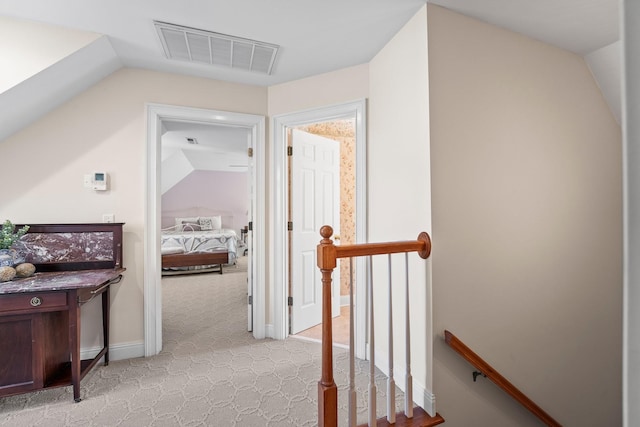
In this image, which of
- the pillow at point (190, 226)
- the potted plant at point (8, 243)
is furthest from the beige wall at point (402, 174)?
the pillow at point (190, 226)

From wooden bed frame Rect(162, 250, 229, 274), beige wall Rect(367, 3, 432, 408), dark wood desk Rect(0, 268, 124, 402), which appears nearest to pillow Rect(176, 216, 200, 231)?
wooden bed frame Rect(162, 250, 229, 274)

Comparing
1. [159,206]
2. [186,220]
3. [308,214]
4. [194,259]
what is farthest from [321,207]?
[186,220]

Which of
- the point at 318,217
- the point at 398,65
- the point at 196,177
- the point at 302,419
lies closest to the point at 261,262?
the point at 318,217

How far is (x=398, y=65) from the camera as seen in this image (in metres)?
2.07

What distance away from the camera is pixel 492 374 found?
1.81 metres

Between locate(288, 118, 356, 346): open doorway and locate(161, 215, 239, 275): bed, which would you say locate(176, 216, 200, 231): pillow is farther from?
locate(288, 118, 356, 346): open doorway

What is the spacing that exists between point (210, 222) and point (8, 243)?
235 inches

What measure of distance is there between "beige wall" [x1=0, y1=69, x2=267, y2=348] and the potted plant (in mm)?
264

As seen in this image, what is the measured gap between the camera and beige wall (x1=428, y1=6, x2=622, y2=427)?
1.84 m

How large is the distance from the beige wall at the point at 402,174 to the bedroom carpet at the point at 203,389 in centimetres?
43

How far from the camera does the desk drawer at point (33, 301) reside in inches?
68.4

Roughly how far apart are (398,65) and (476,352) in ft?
6.42

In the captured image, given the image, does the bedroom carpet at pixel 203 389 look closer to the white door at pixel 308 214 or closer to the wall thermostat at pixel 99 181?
the white door at pixel 308 214

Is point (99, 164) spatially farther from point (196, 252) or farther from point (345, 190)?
point (196, 252)
